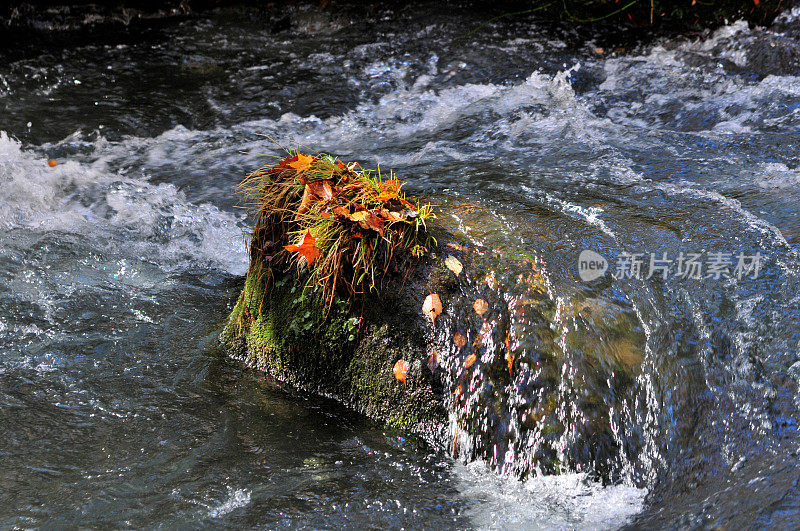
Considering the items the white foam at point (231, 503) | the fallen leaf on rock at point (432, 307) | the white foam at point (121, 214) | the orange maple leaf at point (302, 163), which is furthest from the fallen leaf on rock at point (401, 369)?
the white foam at point (121, 214)

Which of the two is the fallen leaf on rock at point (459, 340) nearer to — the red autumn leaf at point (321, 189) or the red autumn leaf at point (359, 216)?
the red autumn leaf at point (359, 216)

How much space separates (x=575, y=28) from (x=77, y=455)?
24.2ft

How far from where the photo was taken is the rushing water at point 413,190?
2811 mm

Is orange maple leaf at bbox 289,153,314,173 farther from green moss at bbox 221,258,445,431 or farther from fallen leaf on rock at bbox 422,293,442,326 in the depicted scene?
fallen leaf on rock at bbox 422,293,442,326

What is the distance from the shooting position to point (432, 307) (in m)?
3.21

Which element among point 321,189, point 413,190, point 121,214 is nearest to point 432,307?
point 321,189

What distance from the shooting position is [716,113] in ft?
19.9

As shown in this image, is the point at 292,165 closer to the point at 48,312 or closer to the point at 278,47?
the point at 48,312

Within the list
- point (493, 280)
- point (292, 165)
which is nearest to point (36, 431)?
point (292, 165)

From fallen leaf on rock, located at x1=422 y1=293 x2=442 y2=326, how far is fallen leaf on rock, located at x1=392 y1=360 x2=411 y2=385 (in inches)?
9.9

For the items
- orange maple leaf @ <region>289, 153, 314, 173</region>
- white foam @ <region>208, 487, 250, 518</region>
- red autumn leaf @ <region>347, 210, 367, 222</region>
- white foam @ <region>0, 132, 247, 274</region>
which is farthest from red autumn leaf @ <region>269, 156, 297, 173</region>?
white foam @ <region>208, 487, 250, 518</region>

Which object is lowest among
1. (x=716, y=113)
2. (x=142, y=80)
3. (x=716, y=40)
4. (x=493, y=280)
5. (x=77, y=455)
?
(x=77, y=455)

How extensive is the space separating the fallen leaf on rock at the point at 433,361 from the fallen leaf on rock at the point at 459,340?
11 cm

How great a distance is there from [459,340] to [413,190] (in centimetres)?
200
